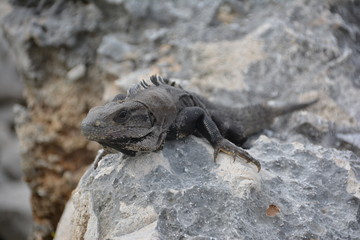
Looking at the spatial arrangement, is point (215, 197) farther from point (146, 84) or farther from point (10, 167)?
point (10, 167)

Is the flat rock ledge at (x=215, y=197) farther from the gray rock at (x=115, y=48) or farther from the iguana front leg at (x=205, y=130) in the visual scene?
the gray rock at (x=115, y=48)

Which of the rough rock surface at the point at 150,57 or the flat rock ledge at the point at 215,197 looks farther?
the rough rock surface at the point at 150,57

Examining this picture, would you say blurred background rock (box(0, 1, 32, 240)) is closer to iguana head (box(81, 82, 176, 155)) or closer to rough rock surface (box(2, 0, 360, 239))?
rough rock surface (box(2, 0, 360, 239))

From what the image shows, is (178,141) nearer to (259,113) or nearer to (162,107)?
(162,107)

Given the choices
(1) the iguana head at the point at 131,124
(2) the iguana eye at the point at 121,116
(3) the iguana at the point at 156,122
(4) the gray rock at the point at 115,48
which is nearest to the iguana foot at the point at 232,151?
(3) the iguana at the point at 156,122

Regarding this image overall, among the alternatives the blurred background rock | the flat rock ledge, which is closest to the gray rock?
the blurred background rock

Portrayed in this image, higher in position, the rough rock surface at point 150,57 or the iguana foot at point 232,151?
the iguana foot at point 232,151
